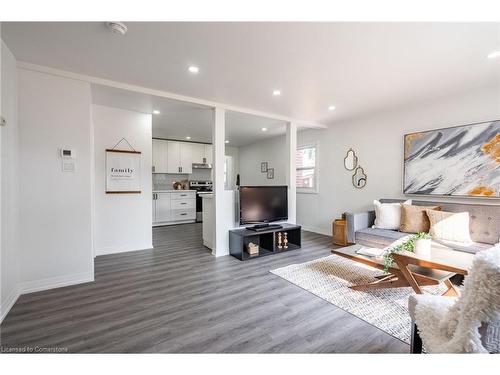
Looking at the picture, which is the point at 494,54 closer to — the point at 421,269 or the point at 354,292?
the point at 421,269

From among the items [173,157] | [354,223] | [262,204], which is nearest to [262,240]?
[262,204]

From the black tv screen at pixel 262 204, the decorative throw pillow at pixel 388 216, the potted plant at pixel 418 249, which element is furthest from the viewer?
the black tv screen at pixel 262 204

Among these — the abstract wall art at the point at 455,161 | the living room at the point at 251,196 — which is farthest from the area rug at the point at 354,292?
the abstract wall art at the point at 455,161

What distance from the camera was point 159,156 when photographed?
635 cm

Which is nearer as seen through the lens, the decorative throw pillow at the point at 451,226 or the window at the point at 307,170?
the decorative throw pillow at the point at 451,226

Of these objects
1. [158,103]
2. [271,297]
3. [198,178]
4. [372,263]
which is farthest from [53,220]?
[198,178]

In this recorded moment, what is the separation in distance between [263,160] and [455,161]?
4398 millimetres

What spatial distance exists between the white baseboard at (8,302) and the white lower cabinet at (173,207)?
373 centimetres

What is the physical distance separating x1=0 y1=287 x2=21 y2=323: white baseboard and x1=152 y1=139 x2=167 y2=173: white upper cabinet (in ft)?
14.1

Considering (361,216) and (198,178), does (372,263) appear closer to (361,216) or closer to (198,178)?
(361,216)

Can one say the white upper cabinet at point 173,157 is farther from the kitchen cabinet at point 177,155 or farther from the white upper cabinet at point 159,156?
the white upper cabinet at point 159,156

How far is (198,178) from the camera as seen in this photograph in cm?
736

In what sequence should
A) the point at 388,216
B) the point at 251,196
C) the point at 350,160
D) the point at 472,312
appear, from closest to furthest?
Result: 1. the point at 472,312
2. the point at 388,216
3. the point at 251,196
4. the point at 350,160

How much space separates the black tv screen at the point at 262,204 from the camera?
3.70 meters
